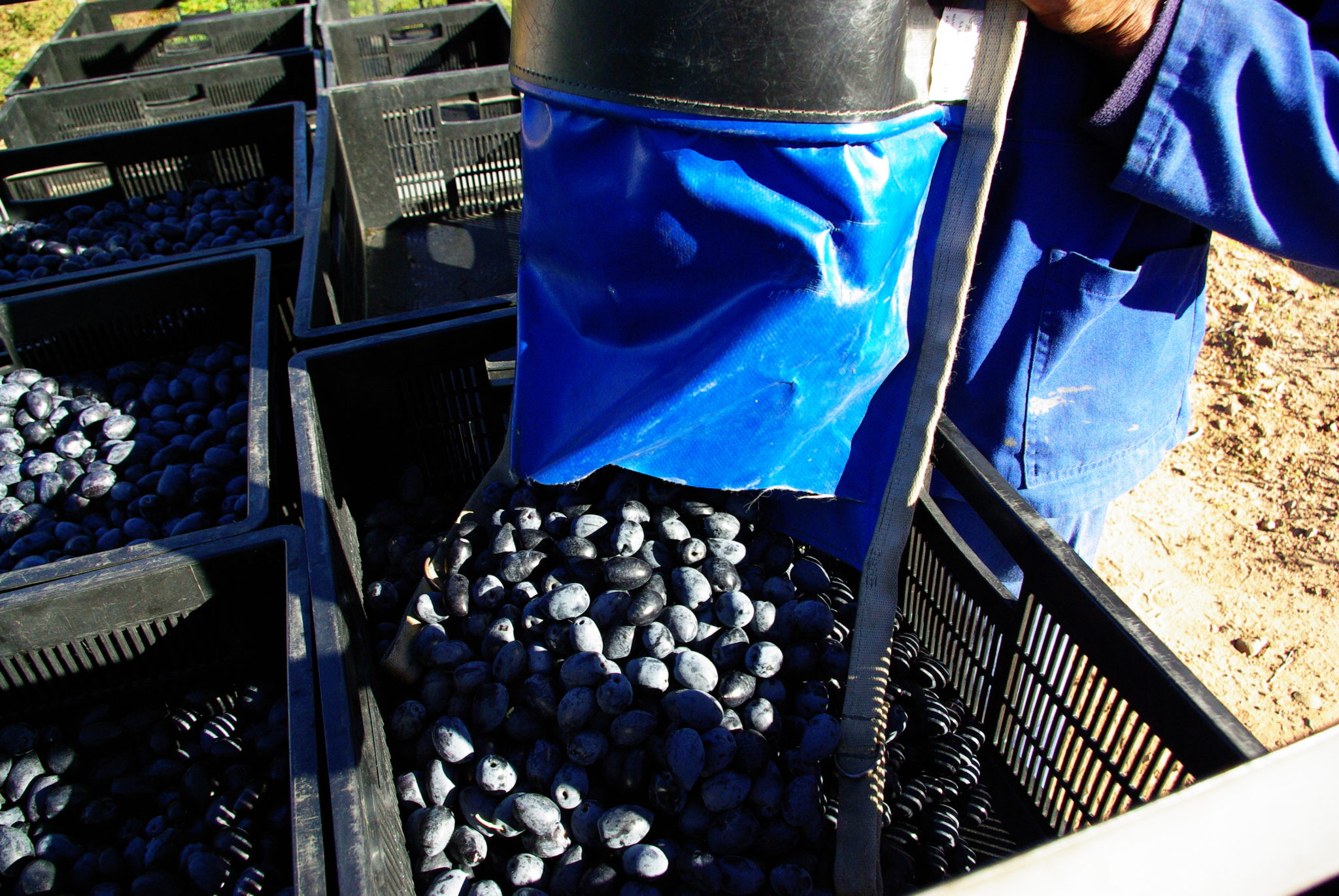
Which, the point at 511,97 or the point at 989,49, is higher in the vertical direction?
the point at 989,49

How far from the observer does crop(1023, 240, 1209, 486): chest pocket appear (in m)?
1.22

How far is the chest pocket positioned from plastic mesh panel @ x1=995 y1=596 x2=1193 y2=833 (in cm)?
36

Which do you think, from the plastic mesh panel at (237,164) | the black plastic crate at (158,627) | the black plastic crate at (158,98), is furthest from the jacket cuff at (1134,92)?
the plastic mesh panel at (237,164)

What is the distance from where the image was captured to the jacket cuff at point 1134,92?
3.28 feet

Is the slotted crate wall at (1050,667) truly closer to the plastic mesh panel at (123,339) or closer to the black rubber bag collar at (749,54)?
the black rubber bag collar at (749,54)

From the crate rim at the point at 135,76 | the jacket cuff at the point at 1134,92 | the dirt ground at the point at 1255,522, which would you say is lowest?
the dirt ground at the point at 1255,522

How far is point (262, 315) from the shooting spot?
180 centimetres

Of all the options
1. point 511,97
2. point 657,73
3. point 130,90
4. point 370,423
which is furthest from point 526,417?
point 130,90

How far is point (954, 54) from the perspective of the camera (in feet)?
3.37

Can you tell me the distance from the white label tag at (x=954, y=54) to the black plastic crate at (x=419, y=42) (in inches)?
120

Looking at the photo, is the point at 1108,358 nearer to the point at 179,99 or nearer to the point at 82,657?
the point at 82,657

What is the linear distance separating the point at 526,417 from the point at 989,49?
2.63ft

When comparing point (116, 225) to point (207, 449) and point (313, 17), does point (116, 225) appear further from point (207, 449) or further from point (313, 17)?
point (313, 17)

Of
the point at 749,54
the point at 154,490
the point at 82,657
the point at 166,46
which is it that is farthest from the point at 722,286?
the point at 166,46
